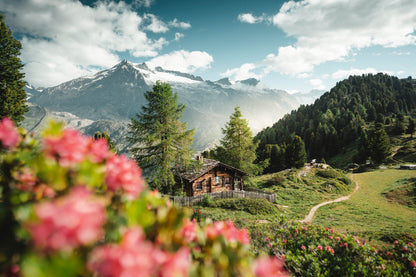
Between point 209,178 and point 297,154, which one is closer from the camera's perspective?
point 209,178

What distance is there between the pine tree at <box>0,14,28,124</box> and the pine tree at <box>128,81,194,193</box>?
924 centimetres

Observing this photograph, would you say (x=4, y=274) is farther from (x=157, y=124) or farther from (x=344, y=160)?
(x=344, y=160)

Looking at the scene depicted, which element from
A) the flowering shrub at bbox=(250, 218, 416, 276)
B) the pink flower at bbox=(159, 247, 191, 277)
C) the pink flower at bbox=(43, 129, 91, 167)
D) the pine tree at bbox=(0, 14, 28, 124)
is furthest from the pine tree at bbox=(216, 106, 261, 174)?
the pink flower at bbox=(159, 247, 191, 277)

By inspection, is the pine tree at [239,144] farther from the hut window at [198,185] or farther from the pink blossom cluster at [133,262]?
the pink blossom cluster at [133,262]

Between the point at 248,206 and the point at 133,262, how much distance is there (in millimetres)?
19802

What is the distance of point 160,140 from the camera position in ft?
69.5

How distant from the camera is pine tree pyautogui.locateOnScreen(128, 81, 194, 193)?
20.3 meters

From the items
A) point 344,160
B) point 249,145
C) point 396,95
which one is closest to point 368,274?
point 249,145

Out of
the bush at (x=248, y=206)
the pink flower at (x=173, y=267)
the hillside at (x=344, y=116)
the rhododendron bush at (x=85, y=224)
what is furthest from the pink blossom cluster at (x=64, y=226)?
the hillside at (x=344, y=116)

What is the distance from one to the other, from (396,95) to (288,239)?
16213 cm

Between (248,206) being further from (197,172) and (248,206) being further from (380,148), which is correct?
(380,148)

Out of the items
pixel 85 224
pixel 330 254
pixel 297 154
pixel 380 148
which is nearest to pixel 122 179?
pixel 85 224

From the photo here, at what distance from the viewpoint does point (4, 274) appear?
4.32 feet

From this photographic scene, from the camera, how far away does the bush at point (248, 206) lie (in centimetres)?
1883
